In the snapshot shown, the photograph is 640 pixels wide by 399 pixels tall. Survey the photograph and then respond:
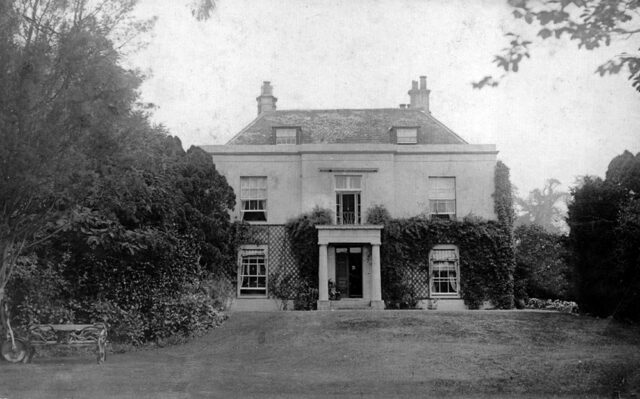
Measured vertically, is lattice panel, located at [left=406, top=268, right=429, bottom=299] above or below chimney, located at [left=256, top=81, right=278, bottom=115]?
below

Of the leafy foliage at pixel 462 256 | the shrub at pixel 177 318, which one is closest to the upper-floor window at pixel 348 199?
the leafy foliage at pixel 462 256

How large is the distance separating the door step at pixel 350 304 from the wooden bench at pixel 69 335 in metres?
11.8

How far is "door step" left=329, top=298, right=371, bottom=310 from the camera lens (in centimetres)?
2509

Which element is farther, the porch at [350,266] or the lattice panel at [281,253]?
the lattice panel at [281,253]

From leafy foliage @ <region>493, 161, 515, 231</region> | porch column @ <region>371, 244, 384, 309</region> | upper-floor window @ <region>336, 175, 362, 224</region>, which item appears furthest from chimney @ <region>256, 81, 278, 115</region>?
leafy foliage @ <region>493, 161, 515, 231</region>

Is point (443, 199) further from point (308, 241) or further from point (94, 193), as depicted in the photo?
point (94, 193)

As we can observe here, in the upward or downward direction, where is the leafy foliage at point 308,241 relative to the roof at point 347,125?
downward

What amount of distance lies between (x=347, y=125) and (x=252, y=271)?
7883mm

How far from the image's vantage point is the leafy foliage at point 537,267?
90.4 feet

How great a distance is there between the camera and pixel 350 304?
995 inches

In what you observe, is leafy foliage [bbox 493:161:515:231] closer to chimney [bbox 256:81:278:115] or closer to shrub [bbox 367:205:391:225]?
shrub [bbox 367:205:391:225]

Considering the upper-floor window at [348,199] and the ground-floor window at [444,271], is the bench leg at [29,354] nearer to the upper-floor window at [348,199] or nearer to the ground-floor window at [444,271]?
the upper-floor window at [348,199]

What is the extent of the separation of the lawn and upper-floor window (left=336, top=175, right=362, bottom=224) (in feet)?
22.0

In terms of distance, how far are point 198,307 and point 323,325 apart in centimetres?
347
